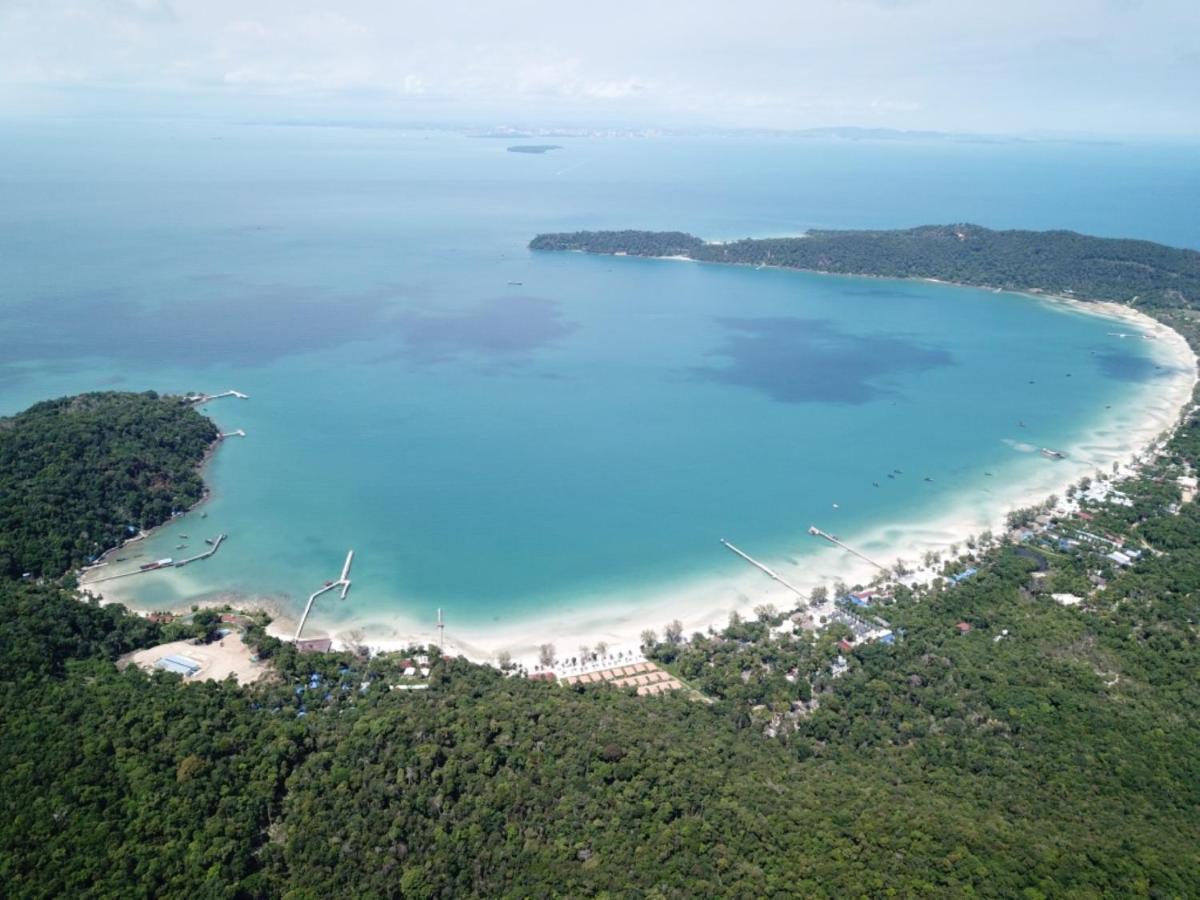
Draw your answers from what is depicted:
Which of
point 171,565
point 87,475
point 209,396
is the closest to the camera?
point 171,565

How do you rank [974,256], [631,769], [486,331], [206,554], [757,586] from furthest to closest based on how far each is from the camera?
[974,256]
[486,331]
[206,554]
[757,586]
[631,769]

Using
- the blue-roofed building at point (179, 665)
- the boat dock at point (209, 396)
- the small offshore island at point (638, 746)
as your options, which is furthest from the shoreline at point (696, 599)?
the boat dock at point (209, 396)

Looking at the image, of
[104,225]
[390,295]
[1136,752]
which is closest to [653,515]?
[1136,752]

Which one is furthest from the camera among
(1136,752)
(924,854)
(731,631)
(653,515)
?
(653,515)

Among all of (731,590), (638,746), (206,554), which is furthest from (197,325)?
(638,746)

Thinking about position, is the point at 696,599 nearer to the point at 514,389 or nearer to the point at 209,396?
the point at 514,389

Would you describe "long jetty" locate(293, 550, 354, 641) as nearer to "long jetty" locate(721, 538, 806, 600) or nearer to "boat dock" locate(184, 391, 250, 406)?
"long jetty" locate(721, 538, 806, 600)

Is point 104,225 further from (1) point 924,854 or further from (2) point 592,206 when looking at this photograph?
(1) point 924,854
